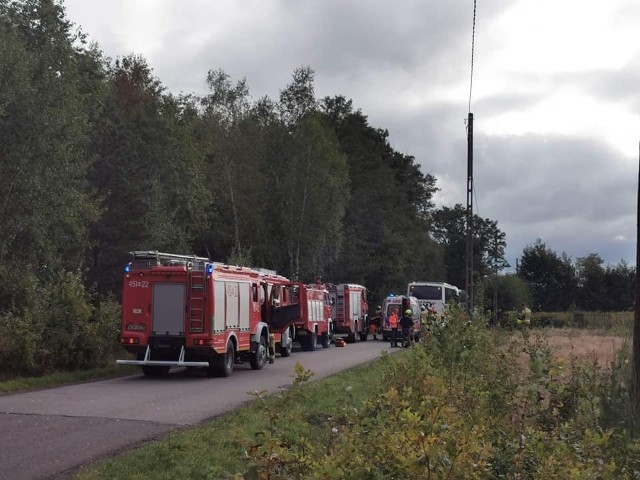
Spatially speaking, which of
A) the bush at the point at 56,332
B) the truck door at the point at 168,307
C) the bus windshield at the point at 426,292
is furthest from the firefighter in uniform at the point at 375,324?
the truck door at the point at 168,307

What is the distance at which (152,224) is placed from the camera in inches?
1332

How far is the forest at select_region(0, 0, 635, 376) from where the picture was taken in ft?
67.4

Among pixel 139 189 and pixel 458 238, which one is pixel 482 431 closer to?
pixel 139 189

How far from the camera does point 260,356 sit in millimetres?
22062

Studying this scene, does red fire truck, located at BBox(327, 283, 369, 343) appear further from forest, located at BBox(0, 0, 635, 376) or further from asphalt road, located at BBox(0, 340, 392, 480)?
asphalt road, located at BBox(0, 340, 392, 480)

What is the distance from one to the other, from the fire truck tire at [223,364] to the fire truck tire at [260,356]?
1774mm

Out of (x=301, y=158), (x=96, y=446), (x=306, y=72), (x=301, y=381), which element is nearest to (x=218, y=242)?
(x=301, y=158)

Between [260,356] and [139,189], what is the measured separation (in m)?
14.9

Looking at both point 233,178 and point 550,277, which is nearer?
point 233,178

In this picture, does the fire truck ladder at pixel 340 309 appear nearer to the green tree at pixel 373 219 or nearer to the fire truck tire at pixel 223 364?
the green tree at pixel 373 219

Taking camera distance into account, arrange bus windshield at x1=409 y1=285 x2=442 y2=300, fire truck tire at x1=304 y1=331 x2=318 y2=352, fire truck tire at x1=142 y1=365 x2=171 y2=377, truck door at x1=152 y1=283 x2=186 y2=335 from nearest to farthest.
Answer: truck door at x1=152 y1=283 x2=186 y2=335 < fire truck tire at x1=142 y1=365 x2=171 y2=377 < fire truck tire at x1=304 y1=331 x2=318 y2=352 < bus windshield at x1=409 y1=285 x2=442 y2=300

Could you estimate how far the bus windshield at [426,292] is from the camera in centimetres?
4953

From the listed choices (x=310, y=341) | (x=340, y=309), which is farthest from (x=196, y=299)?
(x=340, y=309)

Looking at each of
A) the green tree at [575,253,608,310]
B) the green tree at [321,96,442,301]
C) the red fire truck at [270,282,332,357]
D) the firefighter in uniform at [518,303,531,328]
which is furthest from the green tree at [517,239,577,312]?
the firefighter in uniform at [518,303,531,328]
